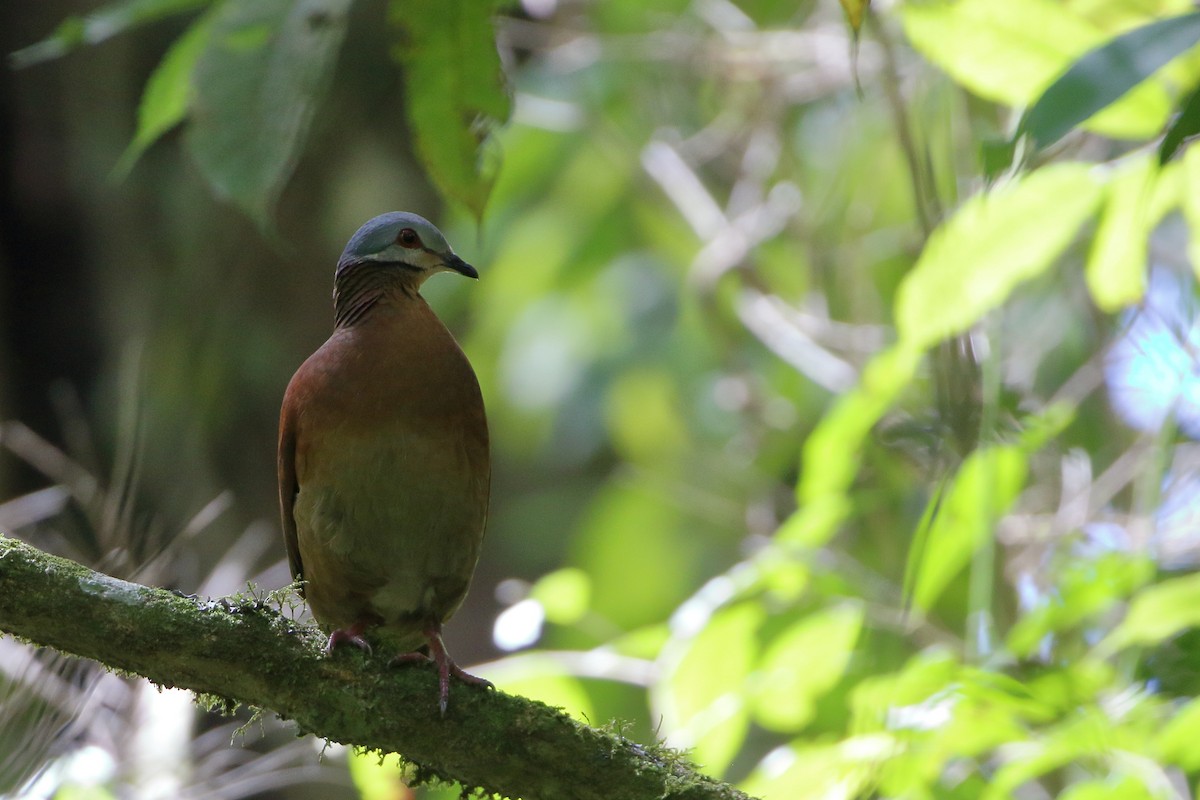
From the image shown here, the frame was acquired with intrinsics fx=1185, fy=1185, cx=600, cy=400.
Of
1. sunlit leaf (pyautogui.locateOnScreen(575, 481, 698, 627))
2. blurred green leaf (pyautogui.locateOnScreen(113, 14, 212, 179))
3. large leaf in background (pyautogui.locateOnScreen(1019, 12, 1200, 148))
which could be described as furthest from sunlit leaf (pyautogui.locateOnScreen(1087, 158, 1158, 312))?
sunlit leaf (pyautogui.locateOnScreen(575, 481, 698, 627))

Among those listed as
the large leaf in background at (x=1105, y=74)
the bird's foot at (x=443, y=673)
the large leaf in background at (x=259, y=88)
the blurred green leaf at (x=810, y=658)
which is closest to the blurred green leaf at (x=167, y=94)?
the large leaf in background at (x=259, y=88)

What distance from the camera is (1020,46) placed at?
8.66 ft

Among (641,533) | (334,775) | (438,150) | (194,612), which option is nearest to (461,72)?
(438,150)

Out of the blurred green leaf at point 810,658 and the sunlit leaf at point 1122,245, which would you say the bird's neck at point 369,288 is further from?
the sunlit leaf at point 1122,245

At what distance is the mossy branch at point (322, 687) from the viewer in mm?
2111

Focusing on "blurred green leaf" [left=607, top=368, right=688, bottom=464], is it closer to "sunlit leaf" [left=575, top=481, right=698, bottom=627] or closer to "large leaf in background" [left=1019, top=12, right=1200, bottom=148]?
"sunlit leaf" [left=575, top=481, right=698, bottom=627]

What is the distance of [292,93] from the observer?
1.94 meters

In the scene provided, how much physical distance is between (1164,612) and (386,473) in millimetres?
1809

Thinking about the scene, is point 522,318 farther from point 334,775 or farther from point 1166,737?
point 1166,737

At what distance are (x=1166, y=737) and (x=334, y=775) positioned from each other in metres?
3.08

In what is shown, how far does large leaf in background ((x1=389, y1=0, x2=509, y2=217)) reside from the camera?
1.97 metres

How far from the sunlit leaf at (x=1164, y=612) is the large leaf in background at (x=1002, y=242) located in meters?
0.74

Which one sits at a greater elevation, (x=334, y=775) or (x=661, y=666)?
(x=334, y=775)

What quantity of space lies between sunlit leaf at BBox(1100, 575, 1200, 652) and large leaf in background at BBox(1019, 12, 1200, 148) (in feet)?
4.56
